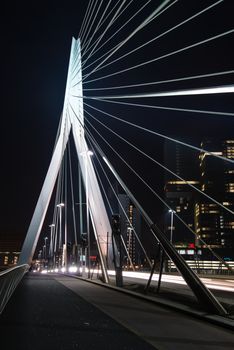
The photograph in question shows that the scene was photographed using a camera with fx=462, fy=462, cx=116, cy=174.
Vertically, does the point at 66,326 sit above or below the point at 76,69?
below

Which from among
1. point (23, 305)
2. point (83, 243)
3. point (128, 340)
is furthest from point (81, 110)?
point (128, 340)

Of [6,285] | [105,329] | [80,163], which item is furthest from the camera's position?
[80,163]

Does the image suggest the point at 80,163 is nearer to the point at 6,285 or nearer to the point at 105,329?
the point at 6,285

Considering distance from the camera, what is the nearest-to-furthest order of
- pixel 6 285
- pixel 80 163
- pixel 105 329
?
pixel 105 329 → pixel 6 285 → pixel 80 163

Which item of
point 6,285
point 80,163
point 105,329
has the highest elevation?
point 80,163

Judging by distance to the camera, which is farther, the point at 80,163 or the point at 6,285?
the point at 80,163

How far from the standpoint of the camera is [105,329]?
23.9ft

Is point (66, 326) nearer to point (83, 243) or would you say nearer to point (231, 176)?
point (83, 243)

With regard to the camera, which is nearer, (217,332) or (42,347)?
(42,347)

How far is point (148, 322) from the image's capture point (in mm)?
8281

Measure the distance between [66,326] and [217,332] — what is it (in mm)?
2405

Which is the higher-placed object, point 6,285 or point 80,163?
point 80,163

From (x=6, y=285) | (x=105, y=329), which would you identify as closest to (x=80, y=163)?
(x=6, y=285)

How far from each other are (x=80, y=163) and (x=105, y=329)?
68.1 feet
